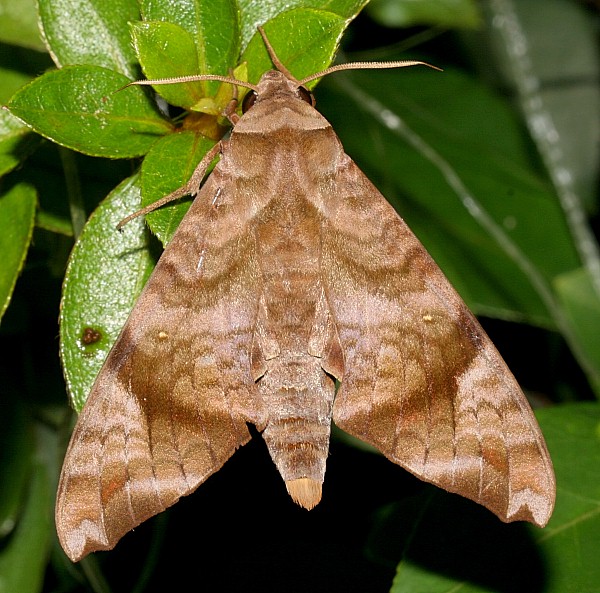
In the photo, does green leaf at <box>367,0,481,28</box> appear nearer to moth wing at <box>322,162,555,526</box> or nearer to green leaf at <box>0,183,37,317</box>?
moth wing at <box>322,162,555,526</box>

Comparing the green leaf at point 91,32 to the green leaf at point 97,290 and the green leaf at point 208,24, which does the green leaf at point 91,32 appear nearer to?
the green leaf at point 208,24

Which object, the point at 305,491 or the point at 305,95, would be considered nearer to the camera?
the point at 305,491

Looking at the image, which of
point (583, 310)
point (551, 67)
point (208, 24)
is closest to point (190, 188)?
point (208, 24)

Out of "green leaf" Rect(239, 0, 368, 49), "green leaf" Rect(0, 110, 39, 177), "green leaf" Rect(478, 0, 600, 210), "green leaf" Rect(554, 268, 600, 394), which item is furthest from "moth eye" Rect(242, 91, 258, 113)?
"green leaf" Rect(478, 0, 600, 210)

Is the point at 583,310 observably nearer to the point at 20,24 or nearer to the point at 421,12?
the point at 421,12

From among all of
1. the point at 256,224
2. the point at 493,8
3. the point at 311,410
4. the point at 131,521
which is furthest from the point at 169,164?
the point at 493,8

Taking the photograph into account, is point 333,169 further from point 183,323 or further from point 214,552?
point 214,552
